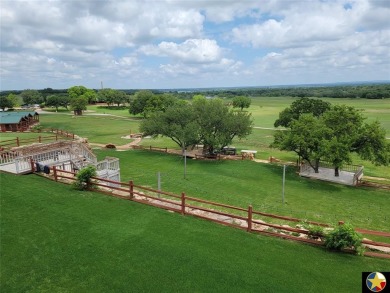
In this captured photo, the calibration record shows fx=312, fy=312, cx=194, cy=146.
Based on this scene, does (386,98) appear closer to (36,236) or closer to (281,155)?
(281,155)

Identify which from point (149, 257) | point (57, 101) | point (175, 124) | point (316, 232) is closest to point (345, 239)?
point (316, 232)

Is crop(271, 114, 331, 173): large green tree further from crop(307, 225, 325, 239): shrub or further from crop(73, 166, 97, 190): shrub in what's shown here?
crop(73, 166, 97, 190): shrub

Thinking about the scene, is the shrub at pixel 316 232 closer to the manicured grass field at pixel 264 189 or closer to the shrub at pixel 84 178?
the manicured grass field at pixel 264 189

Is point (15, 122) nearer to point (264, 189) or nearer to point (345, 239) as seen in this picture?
point (264, 189)

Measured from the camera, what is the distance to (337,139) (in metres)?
24.2

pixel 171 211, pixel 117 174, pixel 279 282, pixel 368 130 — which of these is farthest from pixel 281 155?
pixel 279 282

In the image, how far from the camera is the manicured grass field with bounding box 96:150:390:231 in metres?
16.9

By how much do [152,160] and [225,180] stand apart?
30.2 feet

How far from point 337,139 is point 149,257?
1993 cm

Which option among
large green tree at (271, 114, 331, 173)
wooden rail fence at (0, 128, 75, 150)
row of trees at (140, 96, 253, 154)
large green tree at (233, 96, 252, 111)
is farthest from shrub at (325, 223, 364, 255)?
large green tree at (233, 96, 252, 111)

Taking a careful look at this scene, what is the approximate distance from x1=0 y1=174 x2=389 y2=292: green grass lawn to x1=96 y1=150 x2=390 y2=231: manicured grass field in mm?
6699

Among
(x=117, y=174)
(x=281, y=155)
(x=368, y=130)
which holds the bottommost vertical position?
(x=281, y=155)

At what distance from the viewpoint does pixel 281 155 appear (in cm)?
3609

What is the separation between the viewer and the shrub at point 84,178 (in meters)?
14.7
